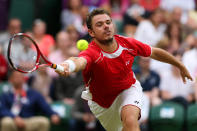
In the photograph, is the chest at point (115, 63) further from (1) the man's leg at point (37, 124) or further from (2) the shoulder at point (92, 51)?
(1) the man's leg at point (37, 124)

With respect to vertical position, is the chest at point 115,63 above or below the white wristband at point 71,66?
below

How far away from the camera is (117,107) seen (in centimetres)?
649

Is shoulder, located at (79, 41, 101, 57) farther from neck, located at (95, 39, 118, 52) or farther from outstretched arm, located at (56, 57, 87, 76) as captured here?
outstretched arm, located at (56, 57, 87, 76)

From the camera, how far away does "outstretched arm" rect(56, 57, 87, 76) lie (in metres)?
5.25

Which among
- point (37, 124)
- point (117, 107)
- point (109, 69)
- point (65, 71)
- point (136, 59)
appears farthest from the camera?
point (136, 59)

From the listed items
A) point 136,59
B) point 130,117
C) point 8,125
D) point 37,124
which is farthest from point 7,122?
point 130,117

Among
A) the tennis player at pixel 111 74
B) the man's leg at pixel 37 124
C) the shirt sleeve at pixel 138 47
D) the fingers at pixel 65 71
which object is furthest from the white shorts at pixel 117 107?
the man's leg at pixel 37 124

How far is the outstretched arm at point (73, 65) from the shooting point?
5254 mm

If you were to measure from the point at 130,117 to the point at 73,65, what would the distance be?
1.17 m

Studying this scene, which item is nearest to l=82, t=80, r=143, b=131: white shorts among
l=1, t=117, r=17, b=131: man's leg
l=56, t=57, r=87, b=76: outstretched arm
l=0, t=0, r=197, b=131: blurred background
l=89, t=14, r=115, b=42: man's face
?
l=89, t=14, r=115, b=42: man's face

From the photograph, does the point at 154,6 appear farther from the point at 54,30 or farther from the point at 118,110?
the point at 118,110

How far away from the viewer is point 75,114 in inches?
397

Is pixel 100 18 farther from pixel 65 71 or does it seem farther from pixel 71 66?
pixel 65 71

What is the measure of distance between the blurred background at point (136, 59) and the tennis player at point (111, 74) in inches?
108
